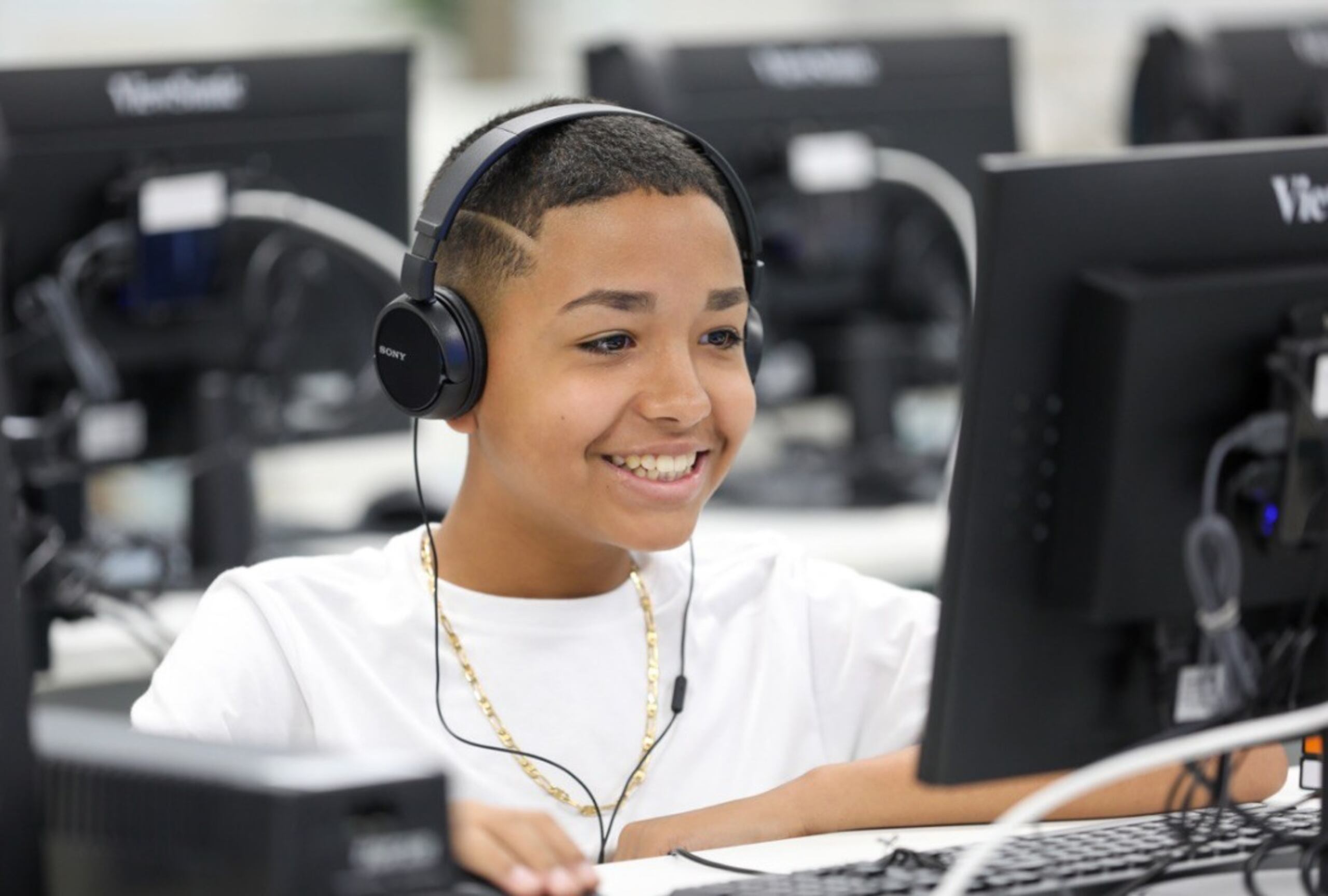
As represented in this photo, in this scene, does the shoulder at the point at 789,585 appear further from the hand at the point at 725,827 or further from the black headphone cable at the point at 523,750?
the hand at the point at 725,827

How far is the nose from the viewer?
4.33 ft

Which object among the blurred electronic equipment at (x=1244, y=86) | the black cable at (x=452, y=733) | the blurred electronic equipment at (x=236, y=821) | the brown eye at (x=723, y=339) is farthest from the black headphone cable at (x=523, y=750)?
the blurred electronic equipment at (x=1244, y=86)

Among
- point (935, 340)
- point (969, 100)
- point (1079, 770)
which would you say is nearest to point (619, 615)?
point (1079, 770)

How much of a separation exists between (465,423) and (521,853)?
0.42 m

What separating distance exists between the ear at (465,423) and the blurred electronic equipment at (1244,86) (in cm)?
155

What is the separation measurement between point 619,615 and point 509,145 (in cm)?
36

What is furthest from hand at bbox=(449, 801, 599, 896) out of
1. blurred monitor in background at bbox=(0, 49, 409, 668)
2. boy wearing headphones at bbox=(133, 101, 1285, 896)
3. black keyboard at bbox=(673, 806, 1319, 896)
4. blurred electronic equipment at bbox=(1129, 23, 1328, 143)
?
blurred electronic equipment at bbox=(1129, 23, 1328, 143)

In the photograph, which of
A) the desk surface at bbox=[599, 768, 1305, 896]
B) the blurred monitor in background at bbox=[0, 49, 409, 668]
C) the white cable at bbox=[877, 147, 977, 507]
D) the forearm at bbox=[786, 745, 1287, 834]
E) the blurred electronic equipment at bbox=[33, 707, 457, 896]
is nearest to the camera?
the blurred electronic equipment at bbox=[33, 707, 457, 896]

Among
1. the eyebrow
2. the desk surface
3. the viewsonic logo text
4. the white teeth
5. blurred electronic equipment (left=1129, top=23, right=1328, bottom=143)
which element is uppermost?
blurred electronic equipment (left=1129, top=23, right=1328, bottom=143)

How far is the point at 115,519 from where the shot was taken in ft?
9.35

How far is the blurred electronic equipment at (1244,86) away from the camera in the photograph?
8.60 ft

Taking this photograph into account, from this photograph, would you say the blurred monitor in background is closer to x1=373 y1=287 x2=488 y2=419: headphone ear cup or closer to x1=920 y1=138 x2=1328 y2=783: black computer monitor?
x1=373 y1=287 x2=488 y2=419: headphone ear cup

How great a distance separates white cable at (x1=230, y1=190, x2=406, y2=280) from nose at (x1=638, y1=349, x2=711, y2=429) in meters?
1.10

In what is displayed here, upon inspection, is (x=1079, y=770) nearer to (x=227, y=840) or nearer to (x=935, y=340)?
(x=227, y=840)
